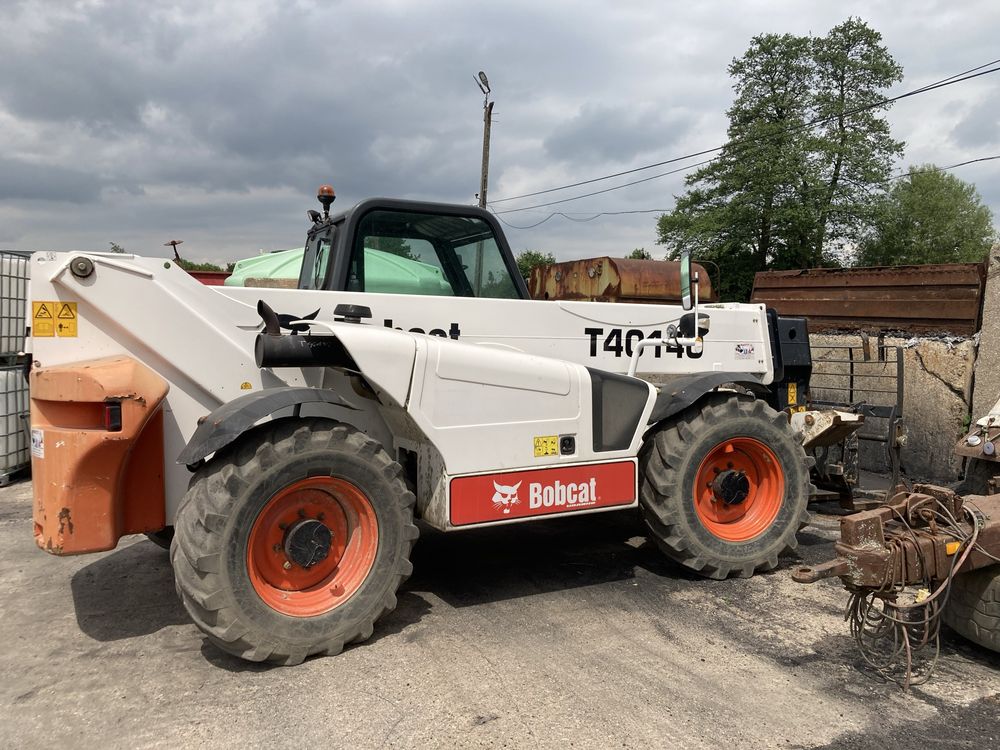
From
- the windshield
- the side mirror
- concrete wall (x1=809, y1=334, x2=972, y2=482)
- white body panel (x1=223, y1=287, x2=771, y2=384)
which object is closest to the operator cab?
the windshield

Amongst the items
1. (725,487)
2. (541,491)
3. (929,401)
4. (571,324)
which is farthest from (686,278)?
(929,401)

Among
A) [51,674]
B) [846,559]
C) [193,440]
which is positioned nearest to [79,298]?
[193,440]

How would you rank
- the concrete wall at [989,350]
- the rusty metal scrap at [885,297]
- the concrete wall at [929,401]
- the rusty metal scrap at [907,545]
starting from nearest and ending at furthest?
the rusty metal scrap at [907,545], the concrete wall at [989,350], the concrete wall at [929,401], the rusty metal scrap at [885,297]

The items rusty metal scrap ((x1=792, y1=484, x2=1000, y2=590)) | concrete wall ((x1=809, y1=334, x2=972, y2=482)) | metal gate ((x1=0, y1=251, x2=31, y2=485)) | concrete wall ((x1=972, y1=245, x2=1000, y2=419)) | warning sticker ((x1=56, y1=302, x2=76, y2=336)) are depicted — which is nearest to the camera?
rusty metal scrap ((x1=792, y1=484, x2=1000, y2=590))

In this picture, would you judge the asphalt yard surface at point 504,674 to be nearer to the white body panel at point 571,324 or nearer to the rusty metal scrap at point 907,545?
the rusty metal scrap at point 907,545

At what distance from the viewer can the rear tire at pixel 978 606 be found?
3.50 m

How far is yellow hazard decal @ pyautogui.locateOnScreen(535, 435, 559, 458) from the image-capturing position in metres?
4.05

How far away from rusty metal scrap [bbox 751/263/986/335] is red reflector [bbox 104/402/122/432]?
8.49 meters

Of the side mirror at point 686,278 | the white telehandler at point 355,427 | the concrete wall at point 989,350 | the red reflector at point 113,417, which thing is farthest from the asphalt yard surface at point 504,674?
the concrete wall at point 989,350

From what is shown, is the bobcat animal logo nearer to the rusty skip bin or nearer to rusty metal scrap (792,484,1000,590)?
rusty metal scrap (792,484,1000,590)

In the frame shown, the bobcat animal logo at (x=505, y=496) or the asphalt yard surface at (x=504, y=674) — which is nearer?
the asphalt yard surface at (x=504, y=674)

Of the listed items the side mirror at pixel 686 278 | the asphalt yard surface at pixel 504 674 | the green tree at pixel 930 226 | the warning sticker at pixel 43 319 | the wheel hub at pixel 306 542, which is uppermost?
the green tree at pixel 930 226

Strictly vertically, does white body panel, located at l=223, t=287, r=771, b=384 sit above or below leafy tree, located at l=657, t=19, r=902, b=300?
below

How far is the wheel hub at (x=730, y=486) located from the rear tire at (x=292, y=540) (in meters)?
2.08
